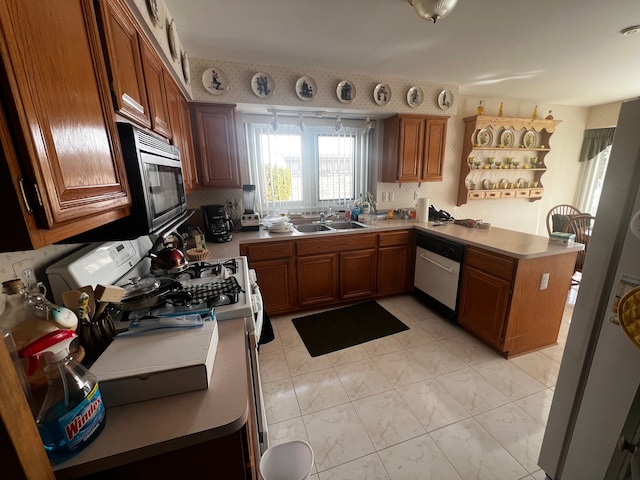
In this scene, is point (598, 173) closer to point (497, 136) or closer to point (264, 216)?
point (497, 136)

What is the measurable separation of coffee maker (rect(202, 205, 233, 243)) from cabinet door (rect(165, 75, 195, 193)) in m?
0.29

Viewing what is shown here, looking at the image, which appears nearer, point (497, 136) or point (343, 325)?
point (343, 325)

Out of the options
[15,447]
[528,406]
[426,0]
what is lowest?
[528,406]

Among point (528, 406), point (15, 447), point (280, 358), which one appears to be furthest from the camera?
point (280, 358)

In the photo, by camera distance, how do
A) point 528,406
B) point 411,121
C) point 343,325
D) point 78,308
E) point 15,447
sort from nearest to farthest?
point 15,447, point 78,308, point 528,406, point 343,325, point 411,121

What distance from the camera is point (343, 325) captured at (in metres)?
2.56

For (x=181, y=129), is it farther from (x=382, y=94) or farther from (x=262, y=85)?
(x=382, y=94)

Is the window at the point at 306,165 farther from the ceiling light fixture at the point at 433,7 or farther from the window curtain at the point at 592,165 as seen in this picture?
the window curtain at the point at 592,165

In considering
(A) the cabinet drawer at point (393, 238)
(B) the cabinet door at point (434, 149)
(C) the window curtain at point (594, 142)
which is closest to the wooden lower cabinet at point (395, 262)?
(A) the cabinet drawer at point (393, 238)

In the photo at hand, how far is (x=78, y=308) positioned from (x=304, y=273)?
1969mm

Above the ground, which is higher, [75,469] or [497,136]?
[497,136]

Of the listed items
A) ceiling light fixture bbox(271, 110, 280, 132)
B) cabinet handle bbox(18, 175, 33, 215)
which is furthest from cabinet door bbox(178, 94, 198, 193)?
cabinet handle bbox(18, 175, 33, 215)

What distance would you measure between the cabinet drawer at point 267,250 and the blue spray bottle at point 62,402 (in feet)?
6.02

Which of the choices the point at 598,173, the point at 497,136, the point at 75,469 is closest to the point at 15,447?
the point at 75,469
